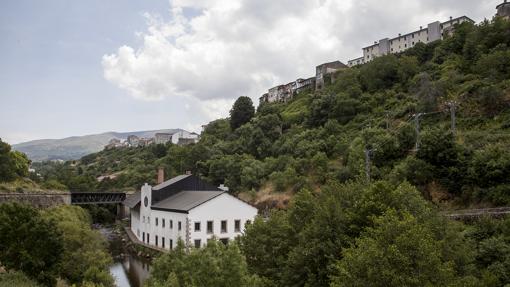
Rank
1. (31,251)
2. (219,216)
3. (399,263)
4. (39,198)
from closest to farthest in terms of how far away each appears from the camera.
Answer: (399,263) → (31,251) → (219,216) → (39,198)

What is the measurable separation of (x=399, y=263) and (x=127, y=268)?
106ft

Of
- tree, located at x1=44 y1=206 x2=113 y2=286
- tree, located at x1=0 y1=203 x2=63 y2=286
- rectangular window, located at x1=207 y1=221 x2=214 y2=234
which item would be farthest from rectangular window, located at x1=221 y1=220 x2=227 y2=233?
tree, located at x1=0 y1=203 x2=63 y2=286

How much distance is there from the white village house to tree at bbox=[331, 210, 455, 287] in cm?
2437

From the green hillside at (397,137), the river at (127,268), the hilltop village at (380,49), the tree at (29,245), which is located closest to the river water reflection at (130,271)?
the river at (127,268)

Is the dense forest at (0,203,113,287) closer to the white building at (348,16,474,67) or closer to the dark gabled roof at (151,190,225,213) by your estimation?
the dark gabled roof at (151,190,225,213)

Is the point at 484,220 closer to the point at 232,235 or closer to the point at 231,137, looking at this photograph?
the point at 232,235

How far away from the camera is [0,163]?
5744 cm

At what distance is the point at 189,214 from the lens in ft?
140

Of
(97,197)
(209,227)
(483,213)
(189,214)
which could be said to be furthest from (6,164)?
(483,213)

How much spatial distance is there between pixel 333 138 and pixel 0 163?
151 feet

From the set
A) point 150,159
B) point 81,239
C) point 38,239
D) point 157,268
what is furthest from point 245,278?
point 150,159

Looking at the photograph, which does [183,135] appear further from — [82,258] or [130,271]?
[82,258]

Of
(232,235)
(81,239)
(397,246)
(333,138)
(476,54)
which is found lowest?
(232,235)

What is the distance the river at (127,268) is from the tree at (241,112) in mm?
50701
